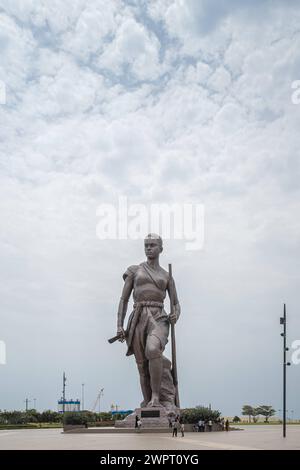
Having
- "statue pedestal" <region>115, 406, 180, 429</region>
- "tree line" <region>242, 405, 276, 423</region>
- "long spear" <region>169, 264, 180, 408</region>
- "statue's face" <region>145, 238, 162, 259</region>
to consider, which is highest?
"statue's face" <region>145, 238, 162, 259</region>

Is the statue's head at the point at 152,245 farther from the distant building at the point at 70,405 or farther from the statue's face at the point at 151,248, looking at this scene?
the distant building at the point at 70,405

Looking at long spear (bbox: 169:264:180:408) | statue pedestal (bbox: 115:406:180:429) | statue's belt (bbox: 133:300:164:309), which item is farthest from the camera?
long spear (bbox: 169:264:180:408)

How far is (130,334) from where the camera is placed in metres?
32.3

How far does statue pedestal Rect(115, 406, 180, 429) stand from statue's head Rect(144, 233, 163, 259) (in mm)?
7479

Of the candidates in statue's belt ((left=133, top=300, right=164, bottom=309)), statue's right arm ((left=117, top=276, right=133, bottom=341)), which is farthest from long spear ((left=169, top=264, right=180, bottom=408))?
statue's right arm ((left=117, top=276, right=133, bottom=341))

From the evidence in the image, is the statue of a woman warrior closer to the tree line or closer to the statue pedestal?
the statue pedestal

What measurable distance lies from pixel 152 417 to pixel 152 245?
8.37 meters

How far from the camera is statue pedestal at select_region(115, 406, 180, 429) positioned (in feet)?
96.6

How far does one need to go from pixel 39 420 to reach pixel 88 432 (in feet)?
95.0

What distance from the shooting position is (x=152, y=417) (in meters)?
30.0

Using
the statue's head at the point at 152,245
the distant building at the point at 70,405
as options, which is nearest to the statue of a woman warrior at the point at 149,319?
the statue's head at the point at 152,245
